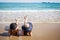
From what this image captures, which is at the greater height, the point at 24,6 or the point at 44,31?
the point at 24,6

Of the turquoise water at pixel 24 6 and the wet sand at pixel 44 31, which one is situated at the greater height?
the turquoise water at pixel 24 6

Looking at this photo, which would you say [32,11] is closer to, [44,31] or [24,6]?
[24,6]

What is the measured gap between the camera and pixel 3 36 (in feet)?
3.48

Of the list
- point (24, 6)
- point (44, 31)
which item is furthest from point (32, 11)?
point (44, 31)

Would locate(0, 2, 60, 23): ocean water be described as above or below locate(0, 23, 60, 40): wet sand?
above

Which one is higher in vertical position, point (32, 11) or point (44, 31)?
point (32, 11)

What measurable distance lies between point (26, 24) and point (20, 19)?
16cm

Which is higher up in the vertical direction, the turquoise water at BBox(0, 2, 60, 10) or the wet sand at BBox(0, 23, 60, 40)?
the turquoise water at BBox(0, 2, 60, 10)

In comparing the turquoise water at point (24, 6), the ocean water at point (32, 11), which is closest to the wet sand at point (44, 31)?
the ocean water at point (32, 11)

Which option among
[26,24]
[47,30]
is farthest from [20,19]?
[47,30]

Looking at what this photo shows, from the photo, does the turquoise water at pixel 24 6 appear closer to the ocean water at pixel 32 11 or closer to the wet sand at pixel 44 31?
the ocean water at pixel 32 11

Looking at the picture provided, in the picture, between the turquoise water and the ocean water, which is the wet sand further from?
the turquoise water

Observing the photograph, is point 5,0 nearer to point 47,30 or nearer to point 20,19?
point 20,19

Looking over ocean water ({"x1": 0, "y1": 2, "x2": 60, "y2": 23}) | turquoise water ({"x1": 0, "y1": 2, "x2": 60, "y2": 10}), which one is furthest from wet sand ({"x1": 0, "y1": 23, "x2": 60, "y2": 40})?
turquoise water ({"x1": 0, "y1": 2, "x2": 60, "y2": 10})
